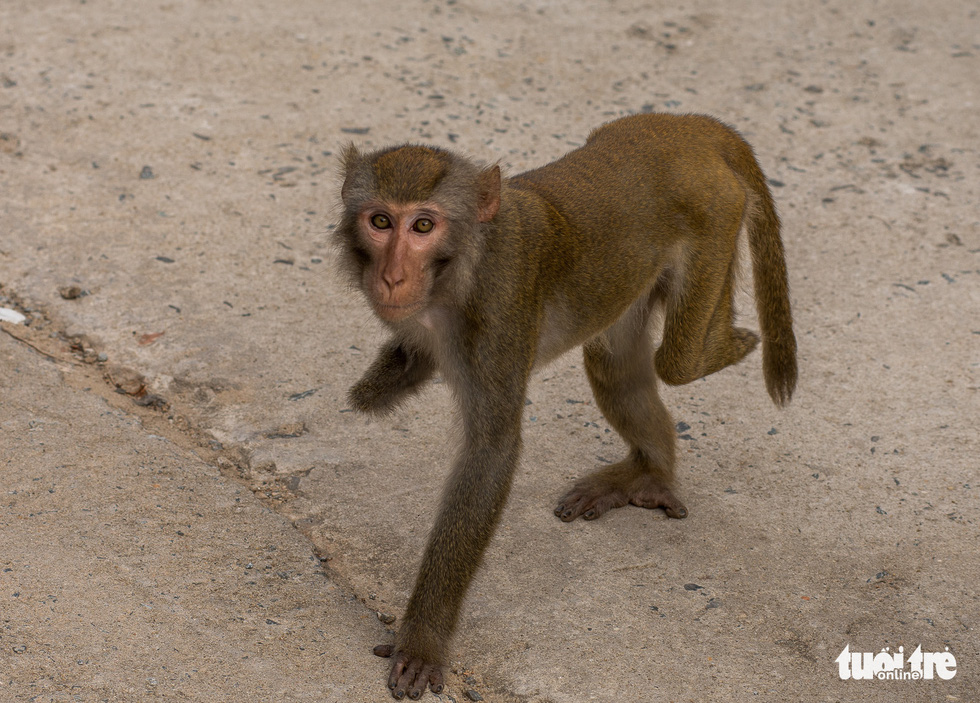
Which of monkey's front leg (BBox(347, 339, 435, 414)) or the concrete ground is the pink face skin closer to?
monkey's front leg (BBox(347, 339, 435, 414))

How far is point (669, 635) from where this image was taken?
3.53 m

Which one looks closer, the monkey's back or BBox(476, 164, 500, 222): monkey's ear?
BBox(476, 164, 500, 222): monkey's ear

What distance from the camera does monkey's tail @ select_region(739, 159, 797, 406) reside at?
13.0ft

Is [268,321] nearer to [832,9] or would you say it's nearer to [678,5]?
[678,5]

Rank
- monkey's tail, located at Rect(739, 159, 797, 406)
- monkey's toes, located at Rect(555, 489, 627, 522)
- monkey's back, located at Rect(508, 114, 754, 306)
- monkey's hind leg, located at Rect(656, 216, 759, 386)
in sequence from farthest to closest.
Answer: monkey's toes, located at Rect(555, 489, 627, 522)
monkey's tail, located at Rect(739, 159, 797, 406)
monkey's hind leg, located at Rect(656, 216, 759, 386)
monkey's back, located at Rect(508, 114, 754, 306)

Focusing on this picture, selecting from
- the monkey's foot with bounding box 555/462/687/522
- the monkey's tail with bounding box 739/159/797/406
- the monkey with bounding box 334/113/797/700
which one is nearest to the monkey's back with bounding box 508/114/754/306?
the monkey with bounding box 334/113/797/700

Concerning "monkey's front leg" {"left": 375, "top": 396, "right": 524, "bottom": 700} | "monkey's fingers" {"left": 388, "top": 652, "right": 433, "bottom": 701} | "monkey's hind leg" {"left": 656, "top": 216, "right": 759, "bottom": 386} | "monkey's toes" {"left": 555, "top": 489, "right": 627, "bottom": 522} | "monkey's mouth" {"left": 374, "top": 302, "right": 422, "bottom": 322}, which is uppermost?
"monkey's mouth" {"left": 374, "top": 302, "right": 422, "bottom": 322}

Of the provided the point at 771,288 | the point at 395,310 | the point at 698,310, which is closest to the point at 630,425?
the point at 698,310

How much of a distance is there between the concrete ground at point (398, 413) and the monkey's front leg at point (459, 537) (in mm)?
155

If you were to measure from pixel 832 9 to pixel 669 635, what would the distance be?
6.04 metres

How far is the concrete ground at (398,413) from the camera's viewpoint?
342 cm

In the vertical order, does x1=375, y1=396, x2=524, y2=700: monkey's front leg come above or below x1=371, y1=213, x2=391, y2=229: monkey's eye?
below

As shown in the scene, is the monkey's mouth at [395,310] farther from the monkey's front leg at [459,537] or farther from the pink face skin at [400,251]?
the monkey's front leg at [459,537]

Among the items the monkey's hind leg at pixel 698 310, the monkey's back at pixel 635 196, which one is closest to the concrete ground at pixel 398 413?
the monkey's hind leg at pixel 698 310
